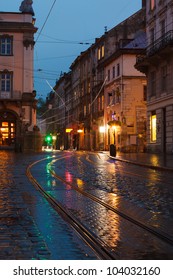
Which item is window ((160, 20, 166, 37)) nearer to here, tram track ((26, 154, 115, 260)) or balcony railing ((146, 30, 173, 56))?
balcony railing ((146, 30, 173, 56))

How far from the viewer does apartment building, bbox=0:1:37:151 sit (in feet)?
166

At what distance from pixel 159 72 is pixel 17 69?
17.6 m

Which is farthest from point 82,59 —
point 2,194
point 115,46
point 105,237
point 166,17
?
point 105,237

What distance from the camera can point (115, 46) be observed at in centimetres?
6188

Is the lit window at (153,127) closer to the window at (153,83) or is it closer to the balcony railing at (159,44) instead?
the window at (153,83)

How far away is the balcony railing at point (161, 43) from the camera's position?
115 feet

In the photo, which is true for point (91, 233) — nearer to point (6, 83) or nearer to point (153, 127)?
point (153, 127)

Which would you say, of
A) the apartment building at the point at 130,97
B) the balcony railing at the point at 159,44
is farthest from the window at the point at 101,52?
the balcony railing at the point at 159,44

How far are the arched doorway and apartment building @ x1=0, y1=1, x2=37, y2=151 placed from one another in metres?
0.10

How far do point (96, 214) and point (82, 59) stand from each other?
69.5 metres

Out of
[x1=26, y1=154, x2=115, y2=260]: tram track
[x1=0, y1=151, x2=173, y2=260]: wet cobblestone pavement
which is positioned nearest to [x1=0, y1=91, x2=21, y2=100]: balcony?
[x1=0, y1=151, x2=173, y2=260]: wet cobblestone pavement

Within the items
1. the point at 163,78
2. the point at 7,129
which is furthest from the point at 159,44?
the point at 7,129

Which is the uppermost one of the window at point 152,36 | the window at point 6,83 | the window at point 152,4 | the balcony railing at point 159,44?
the window at point 152,4

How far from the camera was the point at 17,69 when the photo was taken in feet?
169
